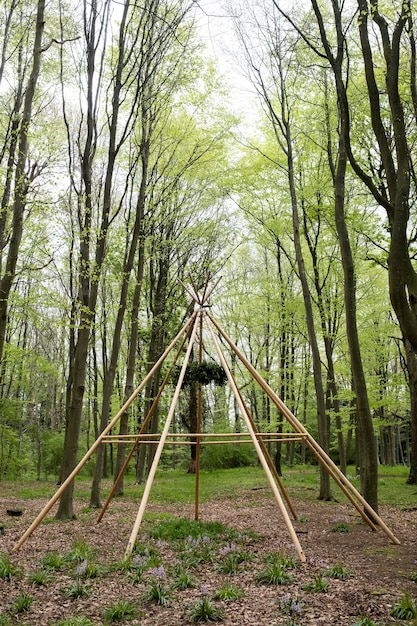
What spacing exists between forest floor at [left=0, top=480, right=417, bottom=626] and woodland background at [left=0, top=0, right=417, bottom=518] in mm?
1353

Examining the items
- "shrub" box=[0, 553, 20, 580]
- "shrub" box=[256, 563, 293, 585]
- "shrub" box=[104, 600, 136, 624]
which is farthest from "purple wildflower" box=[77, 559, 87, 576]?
"shrub" box=[256, 563, 293, 585]

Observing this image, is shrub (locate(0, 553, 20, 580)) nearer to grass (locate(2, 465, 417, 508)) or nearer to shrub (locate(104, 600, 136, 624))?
shrub (locate(104, 600, 136, 624))

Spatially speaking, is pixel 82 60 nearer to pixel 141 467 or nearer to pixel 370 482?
pixel 370 482

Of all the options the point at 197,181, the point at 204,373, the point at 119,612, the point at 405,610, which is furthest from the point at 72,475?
the point at 197,181

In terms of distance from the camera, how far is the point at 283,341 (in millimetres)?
18938

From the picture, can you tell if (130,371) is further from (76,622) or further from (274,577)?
(76,622)

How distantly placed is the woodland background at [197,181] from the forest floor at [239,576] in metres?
1.35

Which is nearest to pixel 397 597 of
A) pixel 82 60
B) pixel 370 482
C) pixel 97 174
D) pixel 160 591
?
pixel 160 591

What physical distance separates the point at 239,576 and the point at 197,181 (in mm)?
14688

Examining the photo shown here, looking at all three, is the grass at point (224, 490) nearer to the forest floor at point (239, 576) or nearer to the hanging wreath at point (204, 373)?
the forest floor at point (239, 576)

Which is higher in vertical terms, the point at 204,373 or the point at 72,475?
the point at 204,373

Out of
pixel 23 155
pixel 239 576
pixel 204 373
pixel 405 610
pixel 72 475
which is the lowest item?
pixel 239 576

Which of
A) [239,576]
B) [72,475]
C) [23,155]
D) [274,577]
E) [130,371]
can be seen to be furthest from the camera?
[130,371]

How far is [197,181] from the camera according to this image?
1753 centimetres
